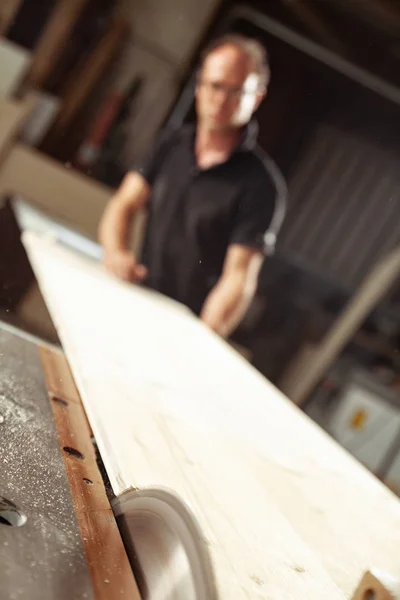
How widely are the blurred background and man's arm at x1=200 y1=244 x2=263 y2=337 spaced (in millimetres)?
54

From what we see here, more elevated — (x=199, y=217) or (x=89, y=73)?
(x=89, y=73)

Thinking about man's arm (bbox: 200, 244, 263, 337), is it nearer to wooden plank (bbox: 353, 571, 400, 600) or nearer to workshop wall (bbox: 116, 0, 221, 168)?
workshop wall (bbox: 116, 0, 221, 168)

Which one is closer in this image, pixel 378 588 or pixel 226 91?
pixel 378 588

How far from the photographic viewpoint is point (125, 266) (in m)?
2.29

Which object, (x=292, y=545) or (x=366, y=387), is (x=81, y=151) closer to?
(x=366, y=387)

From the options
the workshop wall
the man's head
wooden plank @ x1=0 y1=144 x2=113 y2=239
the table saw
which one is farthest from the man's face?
the table saw

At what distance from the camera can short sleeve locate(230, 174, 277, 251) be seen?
2.38 metres

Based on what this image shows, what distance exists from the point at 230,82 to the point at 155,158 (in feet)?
1.39

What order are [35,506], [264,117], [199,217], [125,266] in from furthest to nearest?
[264,117], [199,217], [125,266], [35,506]

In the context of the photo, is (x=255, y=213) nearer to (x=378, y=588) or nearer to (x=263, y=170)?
(x=263, y=170)

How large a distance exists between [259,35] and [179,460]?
2294mm

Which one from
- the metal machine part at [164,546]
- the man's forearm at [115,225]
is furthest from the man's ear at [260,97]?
the metal machine part at [164,546]

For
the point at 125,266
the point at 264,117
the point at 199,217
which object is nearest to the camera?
the point at 125,266

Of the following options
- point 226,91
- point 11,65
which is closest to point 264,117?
point 226,91
